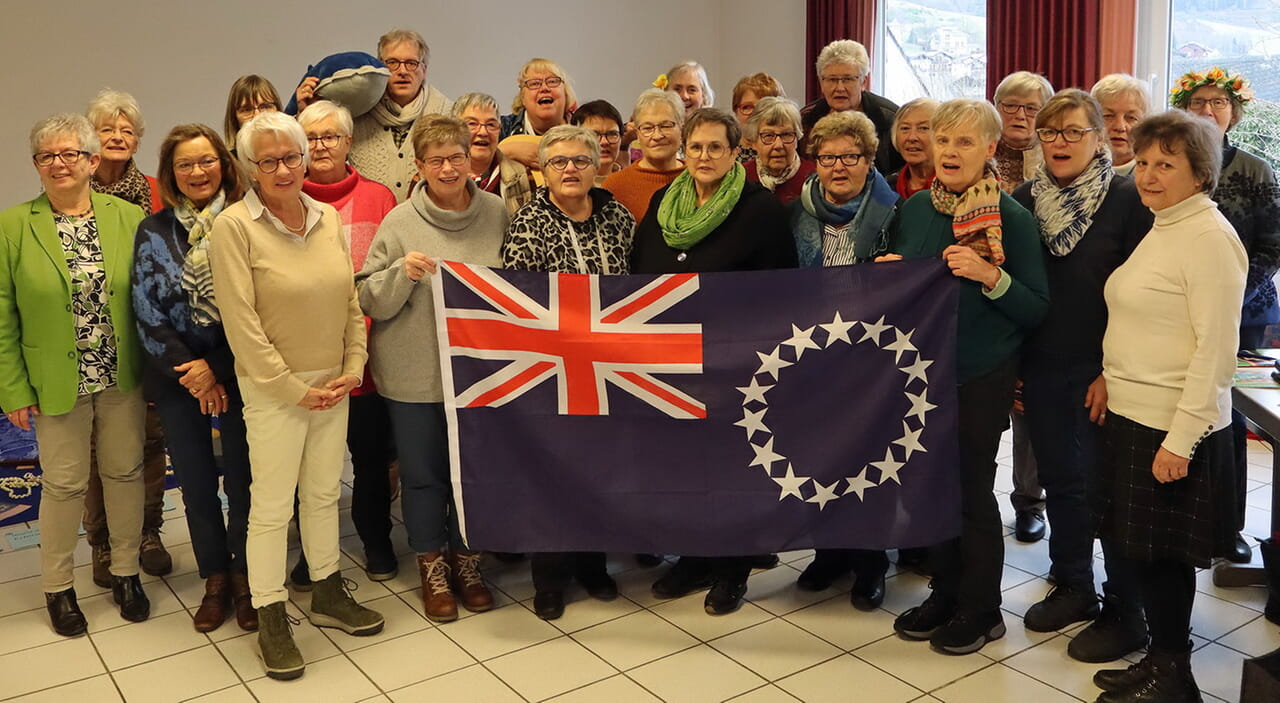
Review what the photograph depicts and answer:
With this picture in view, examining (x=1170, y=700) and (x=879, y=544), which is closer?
(x=1170, y=700)

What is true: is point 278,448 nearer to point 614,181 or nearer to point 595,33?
point 614,181

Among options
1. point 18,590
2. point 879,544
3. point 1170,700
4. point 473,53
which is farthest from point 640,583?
point 473,53

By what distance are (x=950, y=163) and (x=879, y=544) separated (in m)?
1.04

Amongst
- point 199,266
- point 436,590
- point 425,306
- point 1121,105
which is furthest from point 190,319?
point 1121,105

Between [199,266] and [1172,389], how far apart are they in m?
2.45

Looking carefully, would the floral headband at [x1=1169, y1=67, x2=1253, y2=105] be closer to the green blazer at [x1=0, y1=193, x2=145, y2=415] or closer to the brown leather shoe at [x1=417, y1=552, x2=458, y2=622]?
the brown leather shoe at [x1=417, y1=552, x2=458, y2=622]

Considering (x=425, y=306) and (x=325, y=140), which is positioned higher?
(x=325, y=140)

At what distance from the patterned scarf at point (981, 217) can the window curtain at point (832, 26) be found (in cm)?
461

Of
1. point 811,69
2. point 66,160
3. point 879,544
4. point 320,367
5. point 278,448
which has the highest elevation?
point 811,69

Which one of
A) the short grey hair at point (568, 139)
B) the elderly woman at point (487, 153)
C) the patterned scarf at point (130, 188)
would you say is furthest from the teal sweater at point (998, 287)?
the patterned scarf at point (130, 188)

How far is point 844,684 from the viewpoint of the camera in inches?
109

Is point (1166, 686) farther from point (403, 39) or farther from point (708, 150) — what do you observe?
point (403, 39)

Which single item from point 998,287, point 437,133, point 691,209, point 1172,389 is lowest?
point 1172,389

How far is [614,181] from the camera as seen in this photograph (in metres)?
3.41
